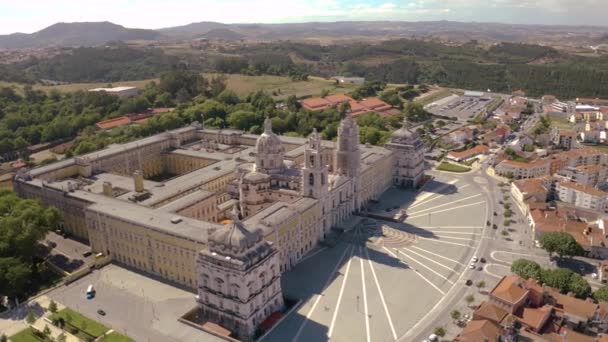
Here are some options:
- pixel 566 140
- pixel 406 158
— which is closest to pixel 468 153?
pixel 566 140

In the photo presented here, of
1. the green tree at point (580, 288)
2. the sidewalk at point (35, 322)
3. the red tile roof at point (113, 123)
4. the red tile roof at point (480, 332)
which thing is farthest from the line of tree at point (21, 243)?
the red tile roof at point (113, 123)

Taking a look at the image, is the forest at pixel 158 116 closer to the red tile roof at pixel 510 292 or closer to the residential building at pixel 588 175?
the residential building at pixel 588 175

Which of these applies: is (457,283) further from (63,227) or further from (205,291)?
(63,227)

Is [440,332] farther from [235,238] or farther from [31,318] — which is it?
[31,318]

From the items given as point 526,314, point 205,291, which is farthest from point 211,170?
point 526,314

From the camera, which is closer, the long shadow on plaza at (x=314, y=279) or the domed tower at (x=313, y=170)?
the long shadow on plaza at (x=314, y=279)

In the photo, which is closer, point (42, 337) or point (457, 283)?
point (42, 337)
